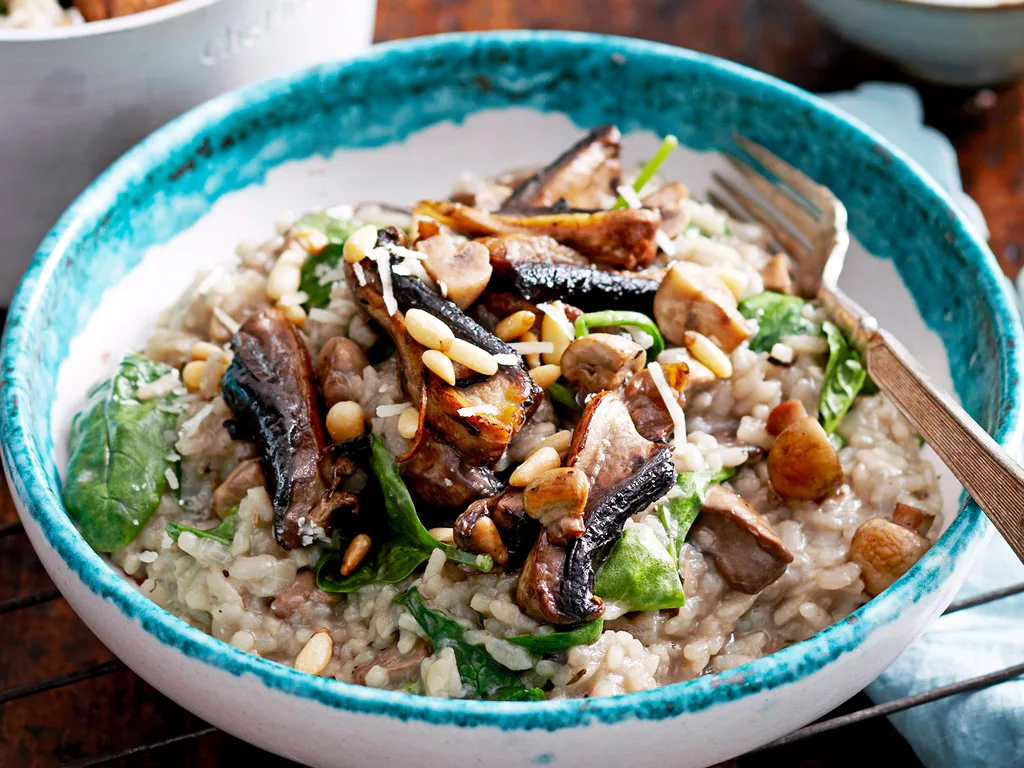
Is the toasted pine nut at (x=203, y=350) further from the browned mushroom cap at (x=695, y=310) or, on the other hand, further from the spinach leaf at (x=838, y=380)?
the spinach leaf at (x=838, y=380)

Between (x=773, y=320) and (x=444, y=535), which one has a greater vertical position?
(x=773, y=320)

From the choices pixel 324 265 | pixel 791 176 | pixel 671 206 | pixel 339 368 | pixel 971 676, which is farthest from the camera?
pixel 791 176

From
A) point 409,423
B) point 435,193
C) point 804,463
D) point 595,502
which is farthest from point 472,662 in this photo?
point 435,193

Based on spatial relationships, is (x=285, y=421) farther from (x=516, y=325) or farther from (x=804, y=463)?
(x=804, y=463)

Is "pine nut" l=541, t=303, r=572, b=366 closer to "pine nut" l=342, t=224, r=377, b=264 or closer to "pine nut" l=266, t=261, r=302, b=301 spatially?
"pine nut" l=342, t=224, r=377, b=264

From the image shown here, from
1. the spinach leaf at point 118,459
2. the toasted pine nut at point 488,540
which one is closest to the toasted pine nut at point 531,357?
the toasted pine nut at point 488,540

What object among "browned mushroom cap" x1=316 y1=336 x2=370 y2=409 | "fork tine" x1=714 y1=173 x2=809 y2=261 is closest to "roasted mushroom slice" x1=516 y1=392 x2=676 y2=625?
"browned mushroom cap" x1=316 y1=336 x2=370 y2=409

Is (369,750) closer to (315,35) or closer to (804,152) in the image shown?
(804,152)
